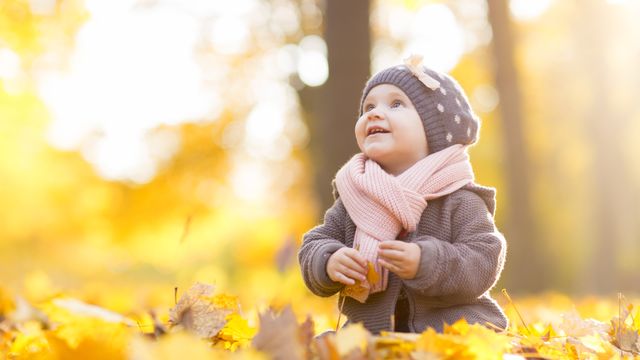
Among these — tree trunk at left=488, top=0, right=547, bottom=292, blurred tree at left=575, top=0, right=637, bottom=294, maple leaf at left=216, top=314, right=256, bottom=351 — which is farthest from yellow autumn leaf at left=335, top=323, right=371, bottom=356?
blurred tree at left=575, top=0, right=637, bottom=294

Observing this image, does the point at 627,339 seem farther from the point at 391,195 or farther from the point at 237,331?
the point at 237,331

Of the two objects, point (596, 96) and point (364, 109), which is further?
point (596, 96)

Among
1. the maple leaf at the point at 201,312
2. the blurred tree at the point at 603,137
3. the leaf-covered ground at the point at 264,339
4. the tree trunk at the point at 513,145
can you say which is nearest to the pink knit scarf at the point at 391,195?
the leaf-covered ground at the point at 264,339

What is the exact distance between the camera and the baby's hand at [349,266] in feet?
6.57

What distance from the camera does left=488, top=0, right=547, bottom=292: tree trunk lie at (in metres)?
10.8

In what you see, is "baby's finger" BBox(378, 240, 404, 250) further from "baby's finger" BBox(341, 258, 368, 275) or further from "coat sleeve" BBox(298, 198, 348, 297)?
"coat sleeve" BBox(298, 198, 348, 297)

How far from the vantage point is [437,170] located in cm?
217

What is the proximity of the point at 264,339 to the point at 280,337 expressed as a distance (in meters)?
0.04

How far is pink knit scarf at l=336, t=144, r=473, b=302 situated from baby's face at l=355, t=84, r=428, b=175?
62 mm

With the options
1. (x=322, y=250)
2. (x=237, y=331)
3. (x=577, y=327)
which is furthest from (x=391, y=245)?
(x=577, y=327)

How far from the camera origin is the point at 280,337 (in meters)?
1.46

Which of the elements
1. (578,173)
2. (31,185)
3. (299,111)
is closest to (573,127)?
(578,173)

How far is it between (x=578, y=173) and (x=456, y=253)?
63.2ft

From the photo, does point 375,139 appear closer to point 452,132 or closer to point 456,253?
point 452,132
